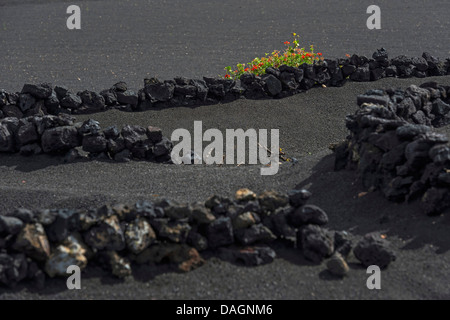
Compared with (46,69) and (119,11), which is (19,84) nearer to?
(46,69)

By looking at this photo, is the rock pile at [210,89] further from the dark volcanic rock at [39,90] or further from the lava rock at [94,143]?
the lava rock at [94,143]

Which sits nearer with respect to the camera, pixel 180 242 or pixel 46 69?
pixel 180 242

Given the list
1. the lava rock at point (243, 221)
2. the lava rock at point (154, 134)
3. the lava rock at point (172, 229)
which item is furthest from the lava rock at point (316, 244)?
the lava rock at point (154, 134)

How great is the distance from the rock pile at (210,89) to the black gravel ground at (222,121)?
0.31 meters

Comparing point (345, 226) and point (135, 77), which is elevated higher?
point (135, 77)

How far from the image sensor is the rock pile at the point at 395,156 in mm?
8016

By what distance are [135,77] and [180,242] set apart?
1061 cm

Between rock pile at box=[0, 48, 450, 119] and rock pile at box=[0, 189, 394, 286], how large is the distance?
6.64m

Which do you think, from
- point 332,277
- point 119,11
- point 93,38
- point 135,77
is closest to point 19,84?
point 135,77

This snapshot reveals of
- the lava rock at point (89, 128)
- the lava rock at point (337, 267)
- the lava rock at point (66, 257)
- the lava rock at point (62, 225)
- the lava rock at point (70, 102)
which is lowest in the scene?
the lava rock at point (337, 267)

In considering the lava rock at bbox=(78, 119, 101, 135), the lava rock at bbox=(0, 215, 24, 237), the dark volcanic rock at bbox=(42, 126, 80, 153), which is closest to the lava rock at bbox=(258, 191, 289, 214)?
the lava rock at bbox=(0, 215, 24, 237)

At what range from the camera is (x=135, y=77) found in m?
17.0

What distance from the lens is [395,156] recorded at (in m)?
8.66
